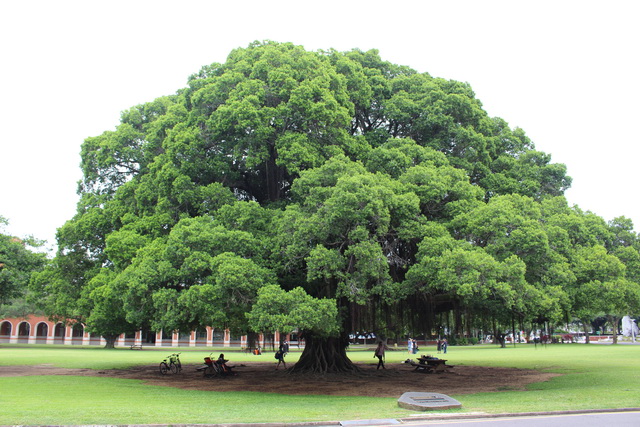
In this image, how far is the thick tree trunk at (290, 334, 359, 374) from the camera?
20.8 metres

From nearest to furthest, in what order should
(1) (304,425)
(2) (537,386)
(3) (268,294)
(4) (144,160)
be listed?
(1) (304,425) < (3) (268,294) < (2) (537,386) < (4) (144,160)

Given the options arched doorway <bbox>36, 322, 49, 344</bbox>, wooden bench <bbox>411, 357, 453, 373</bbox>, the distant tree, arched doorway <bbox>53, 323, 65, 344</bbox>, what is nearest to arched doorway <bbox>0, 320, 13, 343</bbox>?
arched doorway <bbox>36, 322, 49, 344</bbox>

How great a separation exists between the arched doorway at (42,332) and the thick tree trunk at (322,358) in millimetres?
65616

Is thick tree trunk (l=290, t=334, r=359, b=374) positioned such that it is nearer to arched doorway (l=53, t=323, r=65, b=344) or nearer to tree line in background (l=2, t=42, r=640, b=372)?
tree line in background (l=2, t=42, r=640, b=372)

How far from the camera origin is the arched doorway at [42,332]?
7228 cm

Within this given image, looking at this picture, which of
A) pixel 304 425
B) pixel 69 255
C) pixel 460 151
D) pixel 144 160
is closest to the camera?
pixel 304 425

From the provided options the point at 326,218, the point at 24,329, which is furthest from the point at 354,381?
the point at 24,329

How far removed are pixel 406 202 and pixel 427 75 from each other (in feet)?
35.3

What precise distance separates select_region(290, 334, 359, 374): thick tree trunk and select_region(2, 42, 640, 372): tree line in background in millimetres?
91

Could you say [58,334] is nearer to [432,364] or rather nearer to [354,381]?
[432,364]

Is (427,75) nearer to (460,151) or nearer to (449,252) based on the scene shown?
(460,151)

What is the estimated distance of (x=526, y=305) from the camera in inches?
609

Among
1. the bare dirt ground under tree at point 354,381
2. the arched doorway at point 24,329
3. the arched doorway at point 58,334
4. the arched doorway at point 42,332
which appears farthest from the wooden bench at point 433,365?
the arched doorway at point 24,329

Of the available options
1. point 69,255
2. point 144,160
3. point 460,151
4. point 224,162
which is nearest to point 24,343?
point 69,255
